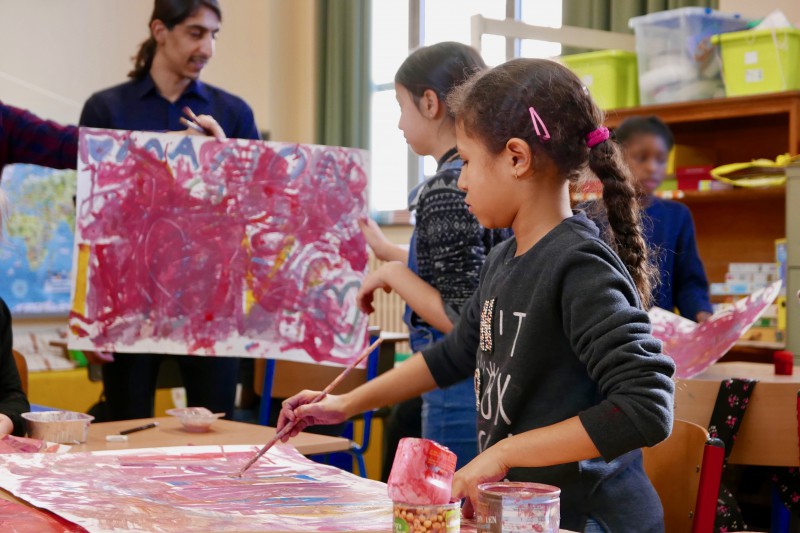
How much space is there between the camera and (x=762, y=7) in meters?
4.85

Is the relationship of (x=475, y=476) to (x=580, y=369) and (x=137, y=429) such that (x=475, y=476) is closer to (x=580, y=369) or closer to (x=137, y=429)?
(x=580, y=369)

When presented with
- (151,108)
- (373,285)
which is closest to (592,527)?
(373,285)

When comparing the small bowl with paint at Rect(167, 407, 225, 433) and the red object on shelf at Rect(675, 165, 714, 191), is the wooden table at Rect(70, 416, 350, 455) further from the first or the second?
the red object on shelf at Rect(675, 165, 714, 191)

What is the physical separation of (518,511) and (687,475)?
2.05 ft

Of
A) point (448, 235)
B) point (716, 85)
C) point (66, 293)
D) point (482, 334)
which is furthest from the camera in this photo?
point (66, 293)

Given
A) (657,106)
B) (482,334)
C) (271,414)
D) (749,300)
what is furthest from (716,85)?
(482,334)

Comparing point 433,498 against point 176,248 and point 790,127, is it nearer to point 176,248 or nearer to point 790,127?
point 176,248

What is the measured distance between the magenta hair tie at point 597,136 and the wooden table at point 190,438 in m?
0.89

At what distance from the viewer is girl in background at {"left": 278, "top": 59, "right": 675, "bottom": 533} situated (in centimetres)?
109

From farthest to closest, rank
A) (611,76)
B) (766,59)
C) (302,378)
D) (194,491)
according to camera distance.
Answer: (611,76), (766,59), (302,378), (194,491)

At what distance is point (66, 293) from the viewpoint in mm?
5797

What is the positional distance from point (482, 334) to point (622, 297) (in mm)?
255

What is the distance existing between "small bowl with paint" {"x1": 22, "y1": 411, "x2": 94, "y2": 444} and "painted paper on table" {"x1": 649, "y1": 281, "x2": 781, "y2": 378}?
1.51 m

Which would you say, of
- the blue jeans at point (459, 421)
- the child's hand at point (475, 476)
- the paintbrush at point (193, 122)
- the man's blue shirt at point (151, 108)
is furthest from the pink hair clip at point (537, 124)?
the man's blue shirt at point (151, 108)
